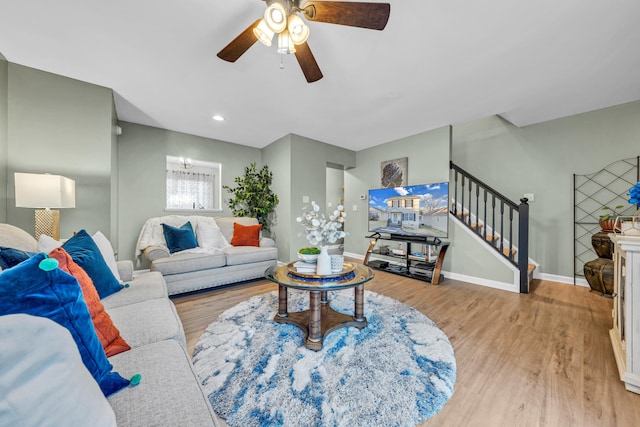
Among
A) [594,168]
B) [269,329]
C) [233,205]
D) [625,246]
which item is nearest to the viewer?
[625,246]

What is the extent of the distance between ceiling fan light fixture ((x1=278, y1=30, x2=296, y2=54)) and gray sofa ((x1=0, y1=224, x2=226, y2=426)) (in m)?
1.76

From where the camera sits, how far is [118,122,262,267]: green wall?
3533 mm

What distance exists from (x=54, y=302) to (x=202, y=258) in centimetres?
239

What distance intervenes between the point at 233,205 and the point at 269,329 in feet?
9.83

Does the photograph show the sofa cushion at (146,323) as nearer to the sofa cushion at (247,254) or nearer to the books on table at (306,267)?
the books on table at (306,267)

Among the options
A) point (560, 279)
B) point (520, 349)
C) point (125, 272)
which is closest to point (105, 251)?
point (125, 272)

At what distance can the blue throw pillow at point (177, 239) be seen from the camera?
10.3 feet

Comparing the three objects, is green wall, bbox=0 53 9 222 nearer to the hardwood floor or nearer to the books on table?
the hardwood floor

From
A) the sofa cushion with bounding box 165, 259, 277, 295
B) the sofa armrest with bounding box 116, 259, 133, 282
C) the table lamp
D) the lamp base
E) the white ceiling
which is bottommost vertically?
the sofa cushion with bounding box 165, 259, 277, 295

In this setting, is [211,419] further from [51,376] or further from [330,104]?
[330,104]

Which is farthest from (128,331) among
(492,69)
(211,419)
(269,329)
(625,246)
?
(492,69)

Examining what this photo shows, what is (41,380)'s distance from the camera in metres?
0.41

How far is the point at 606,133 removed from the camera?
10.3 ft

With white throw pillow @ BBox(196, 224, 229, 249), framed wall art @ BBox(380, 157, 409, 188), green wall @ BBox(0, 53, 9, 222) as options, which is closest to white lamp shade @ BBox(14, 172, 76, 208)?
green wall @ BBox(0, 53, 9, 222)
